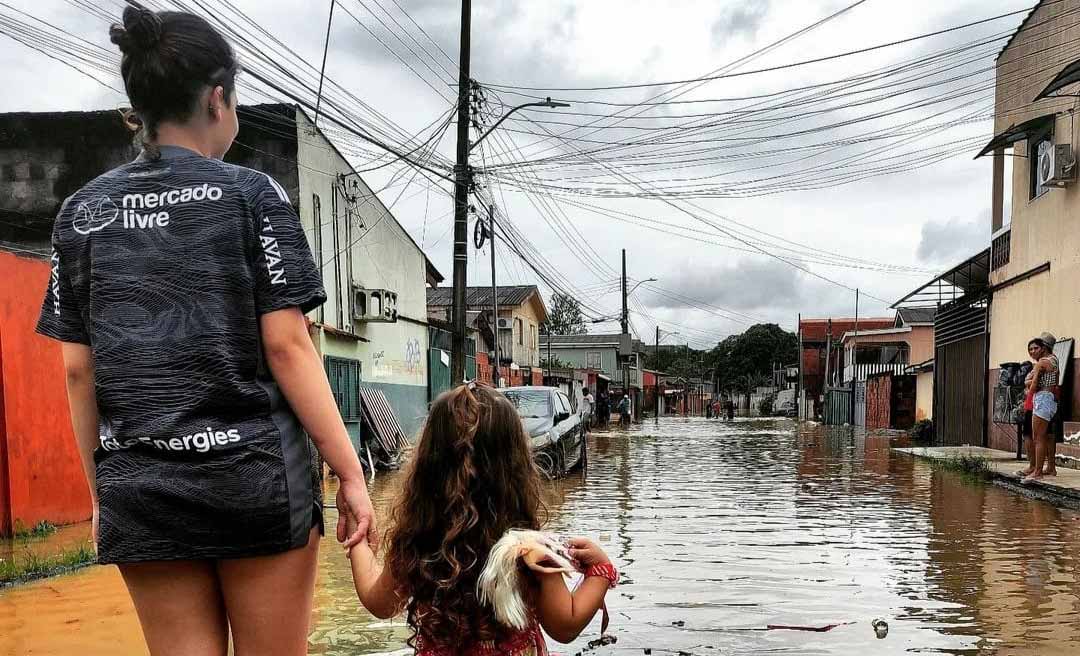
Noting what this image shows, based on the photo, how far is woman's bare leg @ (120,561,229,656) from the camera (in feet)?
6.34

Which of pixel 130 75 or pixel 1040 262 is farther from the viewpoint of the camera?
pixel 1040 262

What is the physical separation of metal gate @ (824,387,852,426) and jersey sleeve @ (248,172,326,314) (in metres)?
47.1

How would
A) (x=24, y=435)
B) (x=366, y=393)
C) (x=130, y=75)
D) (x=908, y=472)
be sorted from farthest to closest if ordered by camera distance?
(x=366, y=393), (x=908, y=472), (x=24, y=435), (x=130, y=75)

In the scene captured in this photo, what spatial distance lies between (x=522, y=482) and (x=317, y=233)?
15.2 meters

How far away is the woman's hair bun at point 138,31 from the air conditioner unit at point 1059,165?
17.0 m

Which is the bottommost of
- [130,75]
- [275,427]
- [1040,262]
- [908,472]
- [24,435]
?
[908,472]

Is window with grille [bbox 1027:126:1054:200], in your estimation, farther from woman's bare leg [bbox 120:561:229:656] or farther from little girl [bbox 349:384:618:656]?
woman's bare leg [bbox 120:561:229:656]

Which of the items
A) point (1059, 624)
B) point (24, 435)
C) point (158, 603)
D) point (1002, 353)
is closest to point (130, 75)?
point (158, 603)

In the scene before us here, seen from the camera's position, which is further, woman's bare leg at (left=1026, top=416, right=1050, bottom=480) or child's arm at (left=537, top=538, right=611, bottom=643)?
woman's bare leg at (left=1026, top=416, right=1050, bottom=480)

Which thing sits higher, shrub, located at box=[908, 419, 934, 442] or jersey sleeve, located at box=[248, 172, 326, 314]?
jersey sleeve, located at box=[248, 172, 326, 314]

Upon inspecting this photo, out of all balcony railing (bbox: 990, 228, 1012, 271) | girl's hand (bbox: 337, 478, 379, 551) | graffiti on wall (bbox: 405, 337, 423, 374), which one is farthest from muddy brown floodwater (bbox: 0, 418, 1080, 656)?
graffiti on wall (bbox: 405, 337, 423, 374)

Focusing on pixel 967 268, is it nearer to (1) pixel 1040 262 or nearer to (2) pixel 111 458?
(1) pixel 1040 262

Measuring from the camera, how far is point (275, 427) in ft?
6.38

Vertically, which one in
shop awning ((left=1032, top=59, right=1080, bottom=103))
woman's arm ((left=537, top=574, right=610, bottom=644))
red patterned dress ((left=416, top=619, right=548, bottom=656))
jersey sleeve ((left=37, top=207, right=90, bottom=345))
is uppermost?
shop awning ((left=1032, top=59, right=1080, bottom=103))
